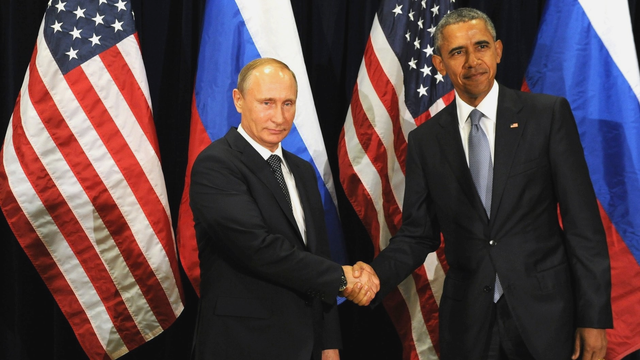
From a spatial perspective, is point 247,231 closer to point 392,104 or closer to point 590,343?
point 590,343

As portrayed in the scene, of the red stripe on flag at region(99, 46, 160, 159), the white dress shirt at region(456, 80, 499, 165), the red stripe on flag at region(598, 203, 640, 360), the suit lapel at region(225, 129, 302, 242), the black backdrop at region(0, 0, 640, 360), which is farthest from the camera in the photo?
the black backdrop at region(0, 0, 640, 360)

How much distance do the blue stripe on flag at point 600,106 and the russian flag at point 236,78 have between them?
106cm

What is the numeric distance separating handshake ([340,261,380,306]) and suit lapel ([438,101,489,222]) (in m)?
0.49

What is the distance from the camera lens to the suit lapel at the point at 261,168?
85.9 inches

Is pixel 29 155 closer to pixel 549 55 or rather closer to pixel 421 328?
pixel 421 328

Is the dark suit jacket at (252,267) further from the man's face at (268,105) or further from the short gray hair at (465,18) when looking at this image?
the short gray hair at (465,18)

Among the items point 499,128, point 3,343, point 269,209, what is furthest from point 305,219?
point 3,343

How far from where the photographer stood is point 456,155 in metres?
2.31

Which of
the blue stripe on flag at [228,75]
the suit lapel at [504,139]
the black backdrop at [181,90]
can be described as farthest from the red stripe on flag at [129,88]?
the suit lapel at [504,139]

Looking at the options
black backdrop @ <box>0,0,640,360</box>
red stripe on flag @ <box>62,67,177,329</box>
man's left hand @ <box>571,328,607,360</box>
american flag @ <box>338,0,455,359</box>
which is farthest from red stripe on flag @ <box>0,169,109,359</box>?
man's left hand @ <box>571,328,607,360</box>

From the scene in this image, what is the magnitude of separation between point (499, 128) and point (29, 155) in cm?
196

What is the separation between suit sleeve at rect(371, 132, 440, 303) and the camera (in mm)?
2473

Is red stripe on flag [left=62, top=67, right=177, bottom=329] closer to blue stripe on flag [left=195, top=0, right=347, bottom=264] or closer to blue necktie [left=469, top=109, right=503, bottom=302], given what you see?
blue stripe on flag [left=195, top=0, right=347, bottom=264]

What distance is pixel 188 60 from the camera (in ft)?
11.5
